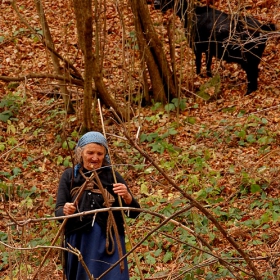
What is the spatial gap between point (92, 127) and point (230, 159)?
223 centimetres

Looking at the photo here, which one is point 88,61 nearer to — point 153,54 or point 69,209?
point 153,54

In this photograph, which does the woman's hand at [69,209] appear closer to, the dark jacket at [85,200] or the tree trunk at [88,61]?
the dark jacket at [85,200]

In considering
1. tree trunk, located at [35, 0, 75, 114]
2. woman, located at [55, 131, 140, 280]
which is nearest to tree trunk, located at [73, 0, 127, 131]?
tree trunk, located at [35, 0, 75, 114]

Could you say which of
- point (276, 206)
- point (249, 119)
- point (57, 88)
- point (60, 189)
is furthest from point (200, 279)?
point (57, 88)

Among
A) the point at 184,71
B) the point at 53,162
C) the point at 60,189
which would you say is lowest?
the point at 53,162

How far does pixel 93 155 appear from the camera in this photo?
181 inches

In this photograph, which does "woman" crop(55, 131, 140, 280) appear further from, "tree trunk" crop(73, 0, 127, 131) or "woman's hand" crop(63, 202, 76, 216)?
"tree trunk" crop(73, 0, 127, 131)

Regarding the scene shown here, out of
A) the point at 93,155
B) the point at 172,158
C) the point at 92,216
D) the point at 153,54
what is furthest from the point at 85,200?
the point at 153,54

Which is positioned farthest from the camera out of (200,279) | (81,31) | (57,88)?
(57,88)

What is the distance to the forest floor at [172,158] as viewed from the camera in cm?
709

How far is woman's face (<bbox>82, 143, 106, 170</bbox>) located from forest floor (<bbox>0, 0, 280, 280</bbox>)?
1.63 meters

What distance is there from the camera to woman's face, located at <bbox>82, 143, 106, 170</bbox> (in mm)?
4578

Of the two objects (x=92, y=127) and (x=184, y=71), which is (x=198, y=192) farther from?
(x=184, y=71)

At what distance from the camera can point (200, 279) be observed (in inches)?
245
